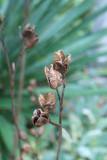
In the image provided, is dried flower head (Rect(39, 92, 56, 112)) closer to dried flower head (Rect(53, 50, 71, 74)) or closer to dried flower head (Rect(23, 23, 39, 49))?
dried flower head (Rect(53, 50, 71, 74))

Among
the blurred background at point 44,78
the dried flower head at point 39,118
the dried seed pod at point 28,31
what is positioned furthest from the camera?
the blurred background at point 44,78

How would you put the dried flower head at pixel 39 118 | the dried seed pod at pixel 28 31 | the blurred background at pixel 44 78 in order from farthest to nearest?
1. the blurred background at pixel 44 78
2. the dried seed pod at pixel 28 31
3. the dried flower head at pixel 39 118

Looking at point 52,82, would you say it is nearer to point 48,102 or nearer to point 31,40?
point 48,102

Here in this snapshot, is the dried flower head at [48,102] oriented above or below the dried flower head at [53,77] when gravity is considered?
below

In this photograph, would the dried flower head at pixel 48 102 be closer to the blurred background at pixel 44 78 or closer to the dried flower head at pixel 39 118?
the dried flower head at pixel 39 118

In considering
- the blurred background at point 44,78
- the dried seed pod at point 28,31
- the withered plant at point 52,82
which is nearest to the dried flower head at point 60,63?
the withered plant at point 52,82

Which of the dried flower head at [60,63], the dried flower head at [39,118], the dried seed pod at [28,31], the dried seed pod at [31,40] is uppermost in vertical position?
the dried seed pod at [28,31]

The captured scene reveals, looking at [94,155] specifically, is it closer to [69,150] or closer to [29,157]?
[69,150]
